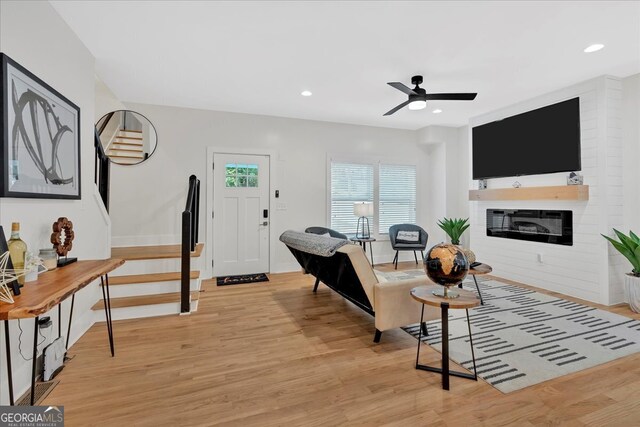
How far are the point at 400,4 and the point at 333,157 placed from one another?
3419mm

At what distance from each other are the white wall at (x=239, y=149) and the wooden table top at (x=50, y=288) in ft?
8.08

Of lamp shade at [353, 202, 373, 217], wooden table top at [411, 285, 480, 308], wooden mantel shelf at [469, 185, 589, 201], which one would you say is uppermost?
wooden mantel shelf at [469, 185, 589, 201]

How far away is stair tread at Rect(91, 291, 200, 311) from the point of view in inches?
123

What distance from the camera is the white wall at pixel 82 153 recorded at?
1874mm

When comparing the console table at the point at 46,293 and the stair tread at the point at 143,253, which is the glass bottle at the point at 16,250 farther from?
the stair tread at the point at 143,253

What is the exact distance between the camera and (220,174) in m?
4.98

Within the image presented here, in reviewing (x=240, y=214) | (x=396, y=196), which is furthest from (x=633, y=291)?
(x=240, y=214)

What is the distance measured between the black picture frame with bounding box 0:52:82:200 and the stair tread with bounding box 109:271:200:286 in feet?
3.85

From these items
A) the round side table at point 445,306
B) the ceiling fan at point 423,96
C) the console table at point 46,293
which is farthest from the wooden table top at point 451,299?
the ceiling fan at point 423,96

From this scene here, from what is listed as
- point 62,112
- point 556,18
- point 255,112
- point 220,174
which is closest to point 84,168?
point 62,112

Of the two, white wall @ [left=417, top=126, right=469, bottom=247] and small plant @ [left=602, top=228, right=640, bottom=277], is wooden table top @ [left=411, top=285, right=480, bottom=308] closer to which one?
small plant @ [left=602, top=228, right=640, bottom=277]

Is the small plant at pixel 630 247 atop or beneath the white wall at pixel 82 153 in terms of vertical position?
beneath

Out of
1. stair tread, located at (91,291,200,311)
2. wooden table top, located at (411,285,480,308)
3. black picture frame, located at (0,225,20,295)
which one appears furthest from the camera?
stair tread, located at (91,291,200,311)

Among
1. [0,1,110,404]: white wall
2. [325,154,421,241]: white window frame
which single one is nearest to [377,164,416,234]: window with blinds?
[325,154,421,241]: white window frame
